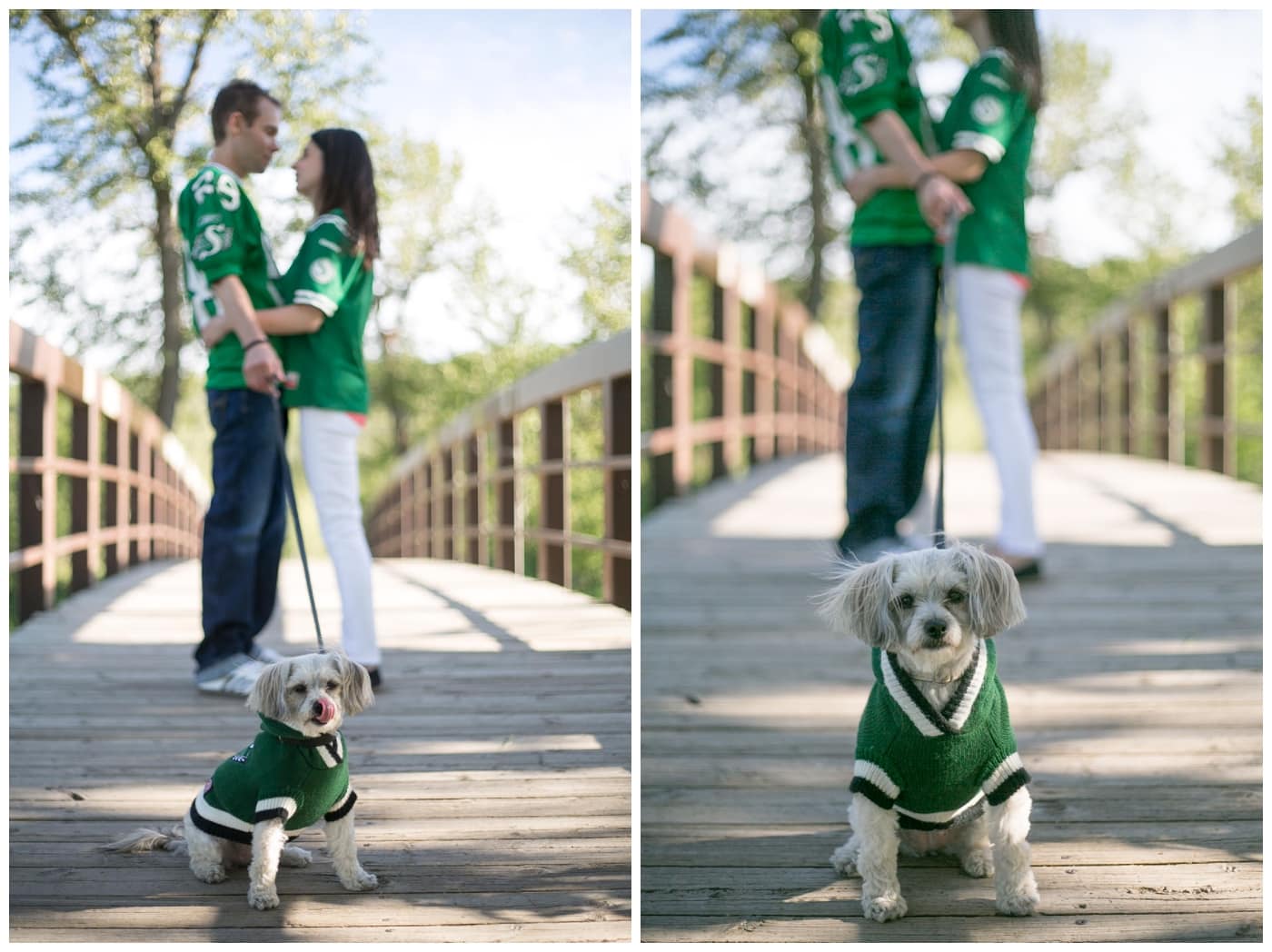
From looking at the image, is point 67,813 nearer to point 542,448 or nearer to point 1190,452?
point 542,448

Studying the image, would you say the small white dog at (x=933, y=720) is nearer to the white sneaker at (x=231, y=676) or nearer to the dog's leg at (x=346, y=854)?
the dog's leg at (x=346, y=854)

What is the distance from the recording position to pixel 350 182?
8.59ft

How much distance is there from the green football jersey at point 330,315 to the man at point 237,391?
0.21 ft

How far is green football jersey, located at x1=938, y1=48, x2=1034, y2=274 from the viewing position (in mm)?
2924

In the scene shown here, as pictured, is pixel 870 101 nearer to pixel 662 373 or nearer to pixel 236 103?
pixel 236 103

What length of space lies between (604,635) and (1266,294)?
1730 mm

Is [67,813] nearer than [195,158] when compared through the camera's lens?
Yes

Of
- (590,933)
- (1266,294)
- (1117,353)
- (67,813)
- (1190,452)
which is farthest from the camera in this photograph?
(1190,452)

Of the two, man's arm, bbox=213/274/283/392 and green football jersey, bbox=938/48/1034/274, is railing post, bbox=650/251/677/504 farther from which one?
man's arm, bbox=213/274/283/392

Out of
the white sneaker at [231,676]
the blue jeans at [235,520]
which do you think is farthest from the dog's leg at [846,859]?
the blue jeans at [235,520]

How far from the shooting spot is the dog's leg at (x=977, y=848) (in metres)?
1.97

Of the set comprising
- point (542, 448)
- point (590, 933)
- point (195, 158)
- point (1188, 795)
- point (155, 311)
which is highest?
point (195, 158)

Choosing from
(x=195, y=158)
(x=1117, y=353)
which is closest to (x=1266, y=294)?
(x=195, y=158)

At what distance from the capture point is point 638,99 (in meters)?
2.33
